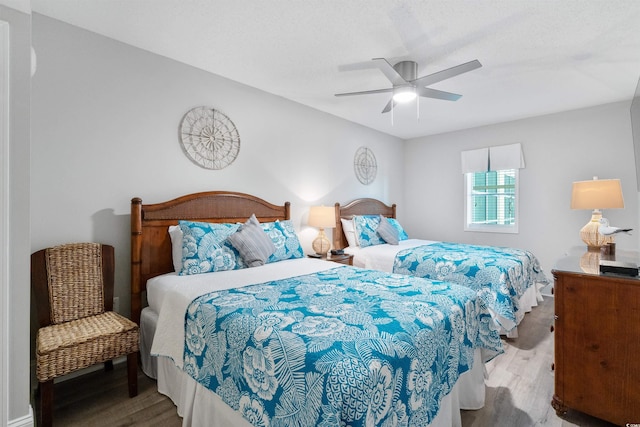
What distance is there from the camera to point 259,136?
3471 mm

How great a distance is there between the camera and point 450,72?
233 cm

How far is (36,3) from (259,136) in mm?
1949

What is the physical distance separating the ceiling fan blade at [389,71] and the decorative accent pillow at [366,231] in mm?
2052

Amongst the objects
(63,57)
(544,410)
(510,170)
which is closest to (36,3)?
(63,57)

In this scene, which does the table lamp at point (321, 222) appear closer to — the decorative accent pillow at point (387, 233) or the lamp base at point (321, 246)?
the lamp base at point (321, 246)

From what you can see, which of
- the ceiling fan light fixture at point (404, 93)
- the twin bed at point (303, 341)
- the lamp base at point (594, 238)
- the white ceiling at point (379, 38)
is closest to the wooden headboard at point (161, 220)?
the twin bed at point (303, 341)

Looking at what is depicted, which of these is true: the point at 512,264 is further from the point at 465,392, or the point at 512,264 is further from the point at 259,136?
the point at 259,136

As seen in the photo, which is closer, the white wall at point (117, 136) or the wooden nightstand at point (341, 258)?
the white wall at point (117, 136)

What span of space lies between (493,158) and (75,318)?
5.41 meters

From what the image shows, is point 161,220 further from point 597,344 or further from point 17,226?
point 597,344

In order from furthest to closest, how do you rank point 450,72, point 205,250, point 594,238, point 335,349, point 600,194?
point 600,194, point 594,238, point 205,250, point 450,72, point 335,349

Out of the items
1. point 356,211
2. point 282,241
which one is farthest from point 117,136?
point 356,211

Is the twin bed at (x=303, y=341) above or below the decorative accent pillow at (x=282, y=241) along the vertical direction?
A: below

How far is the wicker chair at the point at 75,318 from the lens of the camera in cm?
171
